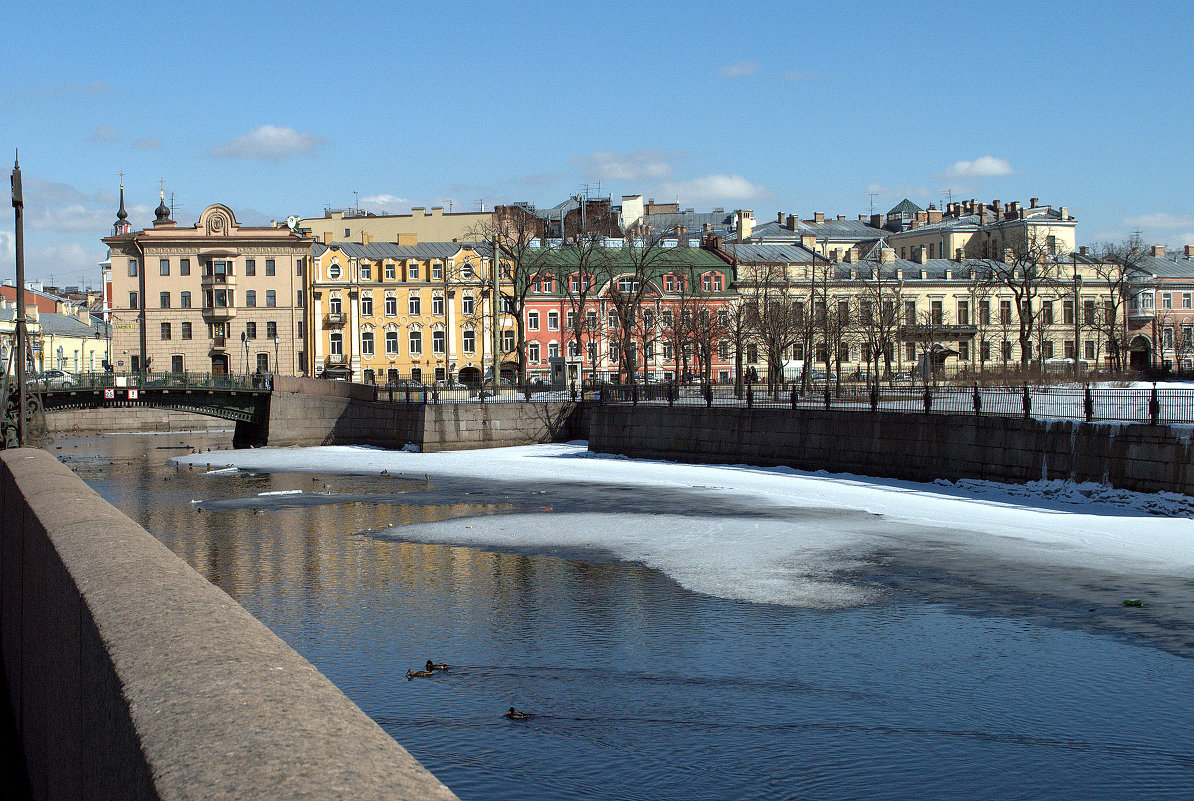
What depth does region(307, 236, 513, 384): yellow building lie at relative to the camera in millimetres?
89000

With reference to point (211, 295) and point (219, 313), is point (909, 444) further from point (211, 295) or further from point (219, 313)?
point (211, 295)

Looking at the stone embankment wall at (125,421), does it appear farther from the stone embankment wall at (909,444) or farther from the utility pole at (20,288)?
the utility pole at (20,288)

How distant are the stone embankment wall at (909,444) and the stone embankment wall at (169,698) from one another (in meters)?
22.2

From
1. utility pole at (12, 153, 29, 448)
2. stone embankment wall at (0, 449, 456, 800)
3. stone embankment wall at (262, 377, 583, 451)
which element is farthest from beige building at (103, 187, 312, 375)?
stone embankment wall at (0, 449, 456, 800)

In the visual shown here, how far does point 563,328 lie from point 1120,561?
219ft

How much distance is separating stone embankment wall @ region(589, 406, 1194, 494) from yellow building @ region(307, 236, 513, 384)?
43191mm

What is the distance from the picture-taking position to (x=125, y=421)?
8019cm

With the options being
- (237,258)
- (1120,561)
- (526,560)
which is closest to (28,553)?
(526,560)

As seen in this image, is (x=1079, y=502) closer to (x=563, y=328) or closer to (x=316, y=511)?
(x=316, y=511)

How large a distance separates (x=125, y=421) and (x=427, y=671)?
244 feet

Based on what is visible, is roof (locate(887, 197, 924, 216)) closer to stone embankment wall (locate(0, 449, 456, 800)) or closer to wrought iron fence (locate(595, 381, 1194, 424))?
wrought iron fence (locate(595, 381, 1194, 424))

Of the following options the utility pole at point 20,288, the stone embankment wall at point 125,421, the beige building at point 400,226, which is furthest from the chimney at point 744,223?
the utility pole at point 20,288

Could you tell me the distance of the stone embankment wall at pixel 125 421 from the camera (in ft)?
259

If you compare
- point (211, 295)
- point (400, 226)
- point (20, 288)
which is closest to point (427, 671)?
point (20, 288)
